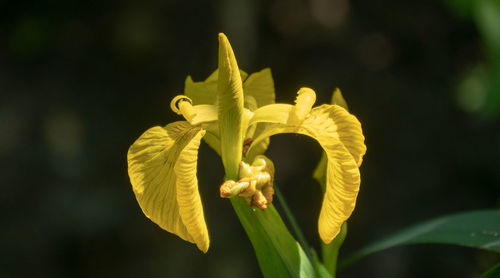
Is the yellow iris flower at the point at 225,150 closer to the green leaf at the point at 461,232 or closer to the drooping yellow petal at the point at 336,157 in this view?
the drooping yellow petal at the point at 336,157

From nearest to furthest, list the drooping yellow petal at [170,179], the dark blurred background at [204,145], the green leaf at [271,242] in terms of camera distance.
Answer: the drooping yellow petal at [170,179] < the green leaf at [271,242] < the dark blurred background at [204,145]

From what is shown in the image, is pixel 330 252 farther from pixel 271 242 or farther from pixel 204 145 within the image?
pixel 204 145

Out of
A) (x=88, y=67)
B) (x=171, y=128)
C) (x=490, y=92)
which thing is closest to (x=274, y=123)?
(x=171, y=128)

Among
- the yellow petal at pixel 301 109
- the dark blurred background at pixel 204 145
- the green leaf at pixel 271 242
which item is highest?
the yellow petal at pixel 301 109

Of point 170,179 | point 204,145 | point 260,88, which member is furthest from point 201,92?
A: point 204,145

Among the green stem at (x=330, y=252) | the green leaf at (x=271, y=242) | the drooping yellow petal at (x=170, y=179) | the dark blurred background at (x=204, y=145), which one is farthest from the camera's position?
the dark blurred background at (x=204, y=145)

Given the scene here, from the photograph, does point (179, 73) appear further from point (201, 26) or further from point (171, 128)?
point (171, 128)

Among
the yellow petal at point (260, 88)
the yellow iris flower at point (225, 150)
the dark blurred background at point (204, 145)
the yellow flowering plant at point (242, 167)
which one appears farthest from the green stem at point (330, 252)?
the dark blurred background at point (204, 145)
